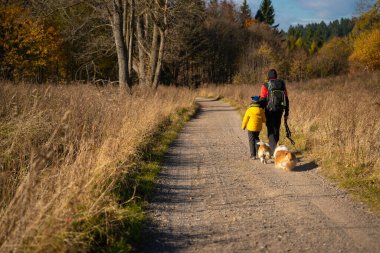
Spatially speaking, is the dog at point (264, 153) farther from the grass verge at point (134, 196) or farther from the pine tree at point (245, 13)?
the pine tree at point (245, 13)

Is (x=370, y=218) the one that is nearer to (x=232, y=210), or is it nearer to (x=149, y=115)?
(x=232, y=210)

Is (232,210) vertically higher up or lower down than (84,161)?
lower down

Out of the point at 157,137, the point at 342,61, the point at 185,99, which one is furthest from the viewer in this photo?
the point at 342,61

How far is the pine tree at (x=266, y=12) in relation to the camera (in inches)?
3494

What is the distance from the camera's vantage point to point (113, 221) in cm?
429

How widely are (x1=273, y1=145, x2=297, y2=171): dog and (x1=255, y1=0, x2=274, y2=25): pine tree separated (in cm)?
8676

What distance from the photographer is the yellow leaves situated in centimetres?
4650

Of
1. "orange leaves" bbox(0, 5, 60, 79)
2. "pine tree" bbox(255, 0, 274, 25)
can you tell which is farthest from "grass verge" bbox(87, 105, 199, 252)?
"pine tree" bbox(255, 0, 274, 25)

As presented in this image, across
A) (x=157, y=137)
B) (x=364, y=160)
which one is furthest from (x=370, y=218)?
(x=157, y=137)

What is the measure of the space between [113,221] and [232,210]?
174 cm

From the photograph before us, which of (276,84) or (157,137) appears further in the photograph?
(157,137)

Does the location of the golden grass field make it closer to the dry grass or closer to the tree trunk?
the dry grass

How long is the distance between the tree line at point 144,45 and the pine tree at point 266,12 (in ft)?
1.53

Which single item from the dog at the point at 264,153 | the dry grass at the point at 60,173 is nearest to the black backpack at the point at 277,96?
the dog at the point at 264,153
